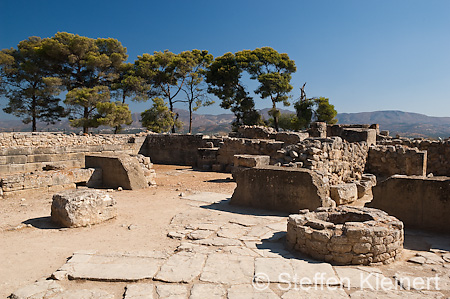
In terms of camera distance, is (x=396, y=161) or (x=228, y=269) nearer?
(x=228, y=269)

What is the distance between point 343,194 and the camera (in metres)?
7.08

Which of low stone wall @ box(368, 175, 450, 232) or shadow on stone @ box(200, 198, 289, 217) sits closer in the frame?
low stone wall @ box(368, 175, 450, 232)

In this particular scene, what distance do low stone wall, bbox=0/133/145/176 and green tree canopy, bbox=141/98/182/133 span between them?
8.96 meters

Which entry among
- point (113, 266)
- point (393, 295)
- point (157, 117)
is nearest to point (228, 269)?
point (113, 266)

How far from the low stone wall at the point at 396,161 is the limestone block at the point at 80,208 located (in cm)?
873

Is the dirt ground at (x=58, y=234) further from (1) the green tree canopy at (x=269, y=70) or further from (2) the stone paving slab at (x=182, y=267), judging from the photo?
(1) the green tree canopy at (x=269, y=70)

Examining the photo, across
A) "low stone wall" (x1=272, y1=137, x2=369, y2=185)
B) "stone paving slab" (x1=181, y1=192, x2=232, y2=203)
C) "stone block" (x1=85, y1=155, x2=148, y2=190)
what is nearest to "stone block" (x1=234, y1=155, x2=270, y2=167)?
"low stone wall" (x1=272, y1=137, x2=369, y2=185)

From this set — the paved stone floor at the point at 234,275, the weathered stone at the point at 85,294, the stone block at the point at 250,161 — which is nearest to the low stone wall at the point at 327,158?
the stone block at the point at 250,161

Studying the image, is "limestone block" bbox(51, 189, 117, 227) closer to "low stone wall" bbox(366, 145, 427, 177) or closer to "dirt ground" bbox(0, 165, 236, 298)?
"dirt ground" bbox(0, 165, 236, 298)

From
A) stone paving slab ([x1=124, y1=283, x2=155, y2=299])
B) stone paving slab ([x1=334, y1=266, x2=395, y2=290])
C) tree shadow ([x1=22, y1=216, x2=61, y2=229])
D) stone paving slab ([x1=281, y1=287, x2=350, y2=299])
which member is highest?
stone paving slab ([x1=334, y1=266, x2=395, y2=290])

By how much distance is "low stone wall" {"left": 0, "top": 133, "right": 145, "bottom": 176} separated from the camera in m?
12.2

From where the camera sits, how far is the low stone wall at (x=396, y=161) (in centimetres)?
998

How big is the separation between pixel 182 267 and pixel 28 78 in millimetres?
28367

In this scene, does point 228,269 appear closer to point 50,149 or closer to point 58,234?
point 58,234
